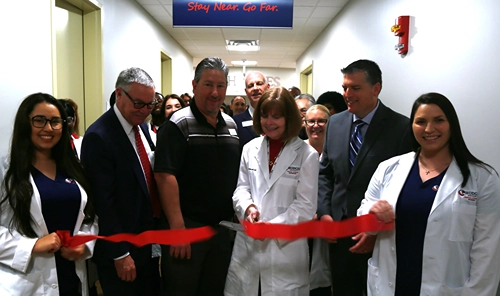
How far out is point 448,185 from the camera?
1589 mm

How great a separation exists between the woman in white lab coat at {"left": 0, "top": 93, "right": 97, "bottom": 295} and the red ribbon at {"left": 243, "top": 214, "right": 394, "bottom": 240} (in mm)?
872

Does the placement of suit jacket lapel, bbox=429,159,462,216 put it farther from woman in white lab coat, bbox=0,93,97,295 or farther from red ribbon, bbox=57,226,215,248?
woman in white lab coat, bbox=0,93,97,295

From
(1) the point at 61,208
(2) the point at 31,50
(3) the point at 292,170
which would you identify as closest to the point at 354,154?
(3) the point at 292,170

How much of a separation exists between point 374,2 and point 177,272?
4318 millimetres

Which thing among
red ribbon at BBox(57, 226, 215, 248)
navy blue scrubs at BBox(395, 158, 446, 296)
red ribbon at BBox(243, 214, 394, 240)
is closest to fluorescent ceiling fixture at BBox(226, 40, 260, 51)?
red ribbon at BBox(57, 226, 215, 248)

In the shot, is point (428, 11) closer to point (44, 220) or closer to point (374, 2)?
point (374, 2)

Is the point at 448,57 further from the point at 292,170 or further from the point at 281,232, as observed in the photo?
the point at 281,232

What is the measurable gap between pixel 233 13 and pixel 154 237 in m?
3.69

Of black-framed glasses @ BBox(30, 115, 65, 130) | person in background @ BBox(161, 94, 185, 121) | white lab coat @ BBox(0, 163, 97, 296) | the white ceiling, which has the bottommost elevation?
white lab coat @ BBox(0, 163, 97, 296)

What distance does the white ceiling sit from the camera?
621cm

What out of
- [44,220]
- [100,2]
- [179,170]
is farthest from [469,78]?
[100,2]

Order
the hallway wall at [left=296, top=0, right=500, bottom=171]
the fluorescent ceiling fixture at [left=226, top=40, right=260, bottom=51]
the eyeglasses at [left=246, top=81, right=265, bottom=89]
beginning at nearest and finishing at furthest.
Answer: the hallway wall at [left=296, top=0, right=500, bottom=171]
the eyeglasses at [left=246, top=81, right=265, bottom=89]
the fluorescent ceiling fixture at [left=226, top=40, right=260, bottom=51]

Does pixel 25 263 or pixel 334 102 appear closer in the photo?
pixel 25 263

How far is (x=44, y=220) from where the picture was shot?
1.69 m
